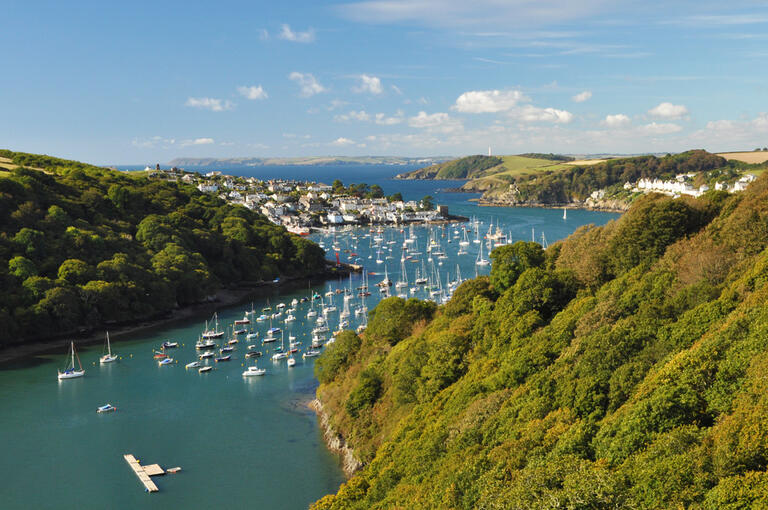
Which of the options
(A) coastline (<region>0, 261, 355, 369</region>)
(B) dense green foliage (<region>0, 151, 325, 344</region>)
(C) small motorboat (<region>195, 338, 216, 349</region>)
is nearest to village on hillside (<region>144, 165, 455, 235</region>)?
(B) dense green foliage (<region>0, 151, 325, 344</region>)

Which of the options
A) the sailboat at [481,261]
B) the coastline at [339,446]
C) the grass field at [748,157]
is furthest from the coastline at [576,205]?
the coastline at [339,446]

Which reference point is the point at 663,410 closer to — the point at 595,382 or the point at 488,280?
the point at 595,382

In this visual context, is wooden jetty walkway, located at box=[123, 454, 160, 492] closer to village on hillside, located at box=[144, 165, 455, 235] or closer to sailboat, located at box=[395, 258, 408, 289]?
sailboat, located at box=[395, 258, 408, 289]

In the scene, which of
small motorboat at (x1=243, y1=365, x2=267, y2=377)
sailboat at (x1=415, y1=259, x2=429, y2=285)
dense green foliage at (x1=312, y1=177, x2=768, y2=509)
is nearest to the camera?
dense green foliage at (x1=312, y1=177, x2=768, y2=509)

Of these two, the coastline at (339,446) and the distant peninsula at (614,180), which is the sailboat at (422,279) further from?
the distant peninsula at (614,180)

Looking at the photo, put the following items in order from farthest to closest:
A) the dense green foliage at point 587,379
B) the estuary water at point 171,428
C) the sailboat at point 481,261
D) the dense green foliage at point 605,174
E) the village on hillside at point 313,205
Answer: the dense green foliage at point 605,174, the village on hillside at point 313,205, the sailboat at point 481,261, the estuary water at point 171,428, the dense green foliage at point 587,379
